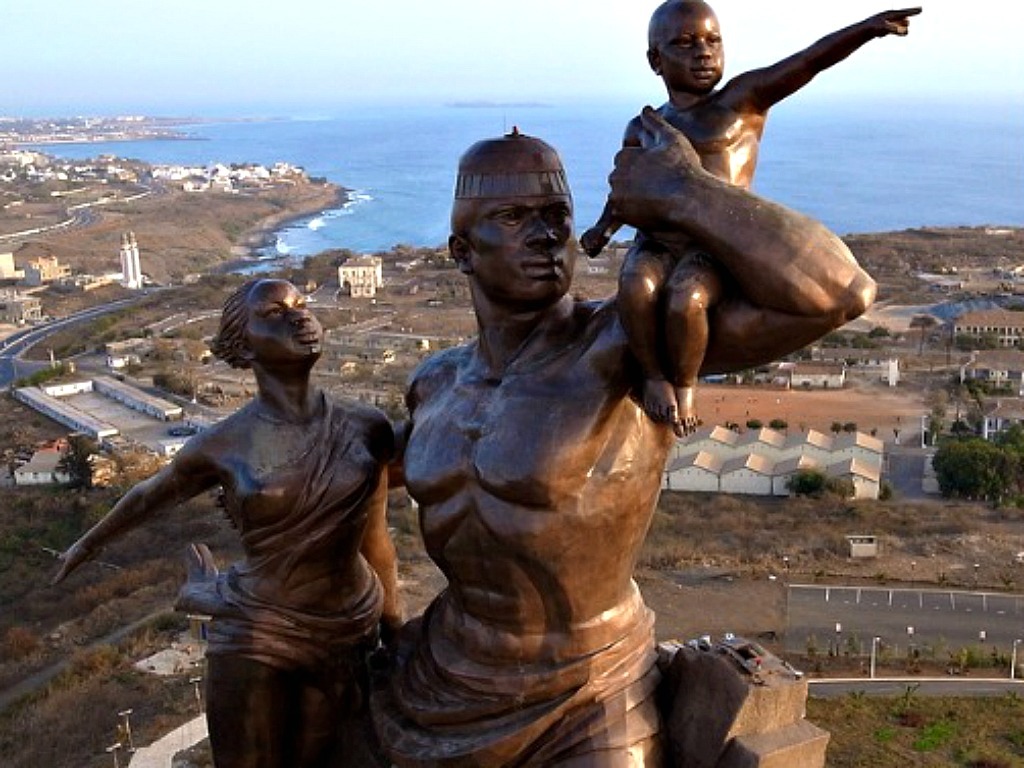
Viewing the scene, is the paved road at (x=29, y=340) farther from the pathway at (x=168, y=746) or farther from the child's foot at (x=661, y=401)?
the child's foot at (x=661, y=401)

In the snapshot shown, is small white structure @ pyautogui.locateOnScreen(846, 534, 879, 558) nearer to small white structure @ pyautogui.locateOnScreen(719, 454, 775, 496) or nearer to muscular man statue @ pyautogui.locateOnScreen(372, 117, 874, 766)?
small white structure @ pyautogui.locateOnScreen(719, 454, 775, 496)

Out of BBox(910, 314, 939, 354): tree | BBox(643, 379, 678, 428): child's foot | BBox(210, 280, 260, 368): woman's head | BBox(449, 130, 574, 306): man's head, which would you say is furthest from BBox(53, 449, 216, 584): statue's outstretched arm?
BBox(910, 314, 939, 354): tree

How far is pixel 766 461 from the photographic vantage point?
28156mm

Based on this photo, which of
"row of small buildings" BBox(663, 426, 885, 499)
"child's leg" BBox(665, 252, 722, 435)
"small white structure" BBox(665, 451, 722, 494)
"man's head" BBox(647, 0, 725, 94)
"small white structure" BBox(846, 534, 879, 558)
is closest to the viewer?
"child's leg" BBox(665, 252, 722, 435)

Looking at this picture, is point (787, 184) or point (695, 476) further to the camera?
point (787, 184)

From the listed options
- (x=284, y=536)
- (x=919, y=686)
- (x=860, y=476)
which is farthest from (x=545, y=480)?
(x=860, y=476)

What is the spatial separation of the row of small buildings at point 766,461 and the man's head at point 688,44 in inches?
962

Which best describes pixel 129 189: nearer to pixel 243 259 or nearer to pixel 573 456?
pixel 243 259

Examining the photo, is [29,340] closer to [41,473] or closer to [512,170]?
[41,473]

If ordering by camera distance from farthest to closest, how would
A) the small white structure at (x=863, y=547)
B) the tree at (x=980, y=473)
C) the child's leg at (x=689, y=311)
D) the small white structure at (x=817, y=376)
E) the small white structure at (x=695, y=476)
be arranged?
1. the small white structure at (x=817, y=376)
2. the small white structure at (x=695, y=476)
3. the tree at (x=980, y=473)
4. the small white structure at (x=863, y=547)
5. the child's leg at (x=689, y=311)

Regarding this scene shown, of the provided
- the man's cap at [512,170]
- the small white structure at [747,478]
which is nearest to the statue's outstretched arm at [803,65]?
the man's cap at [512,170]

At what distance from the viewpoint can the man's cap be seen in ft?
11.0

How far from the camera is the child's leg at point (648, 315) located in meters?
3.01

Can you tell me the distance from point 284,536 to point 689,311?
170 centimetres
